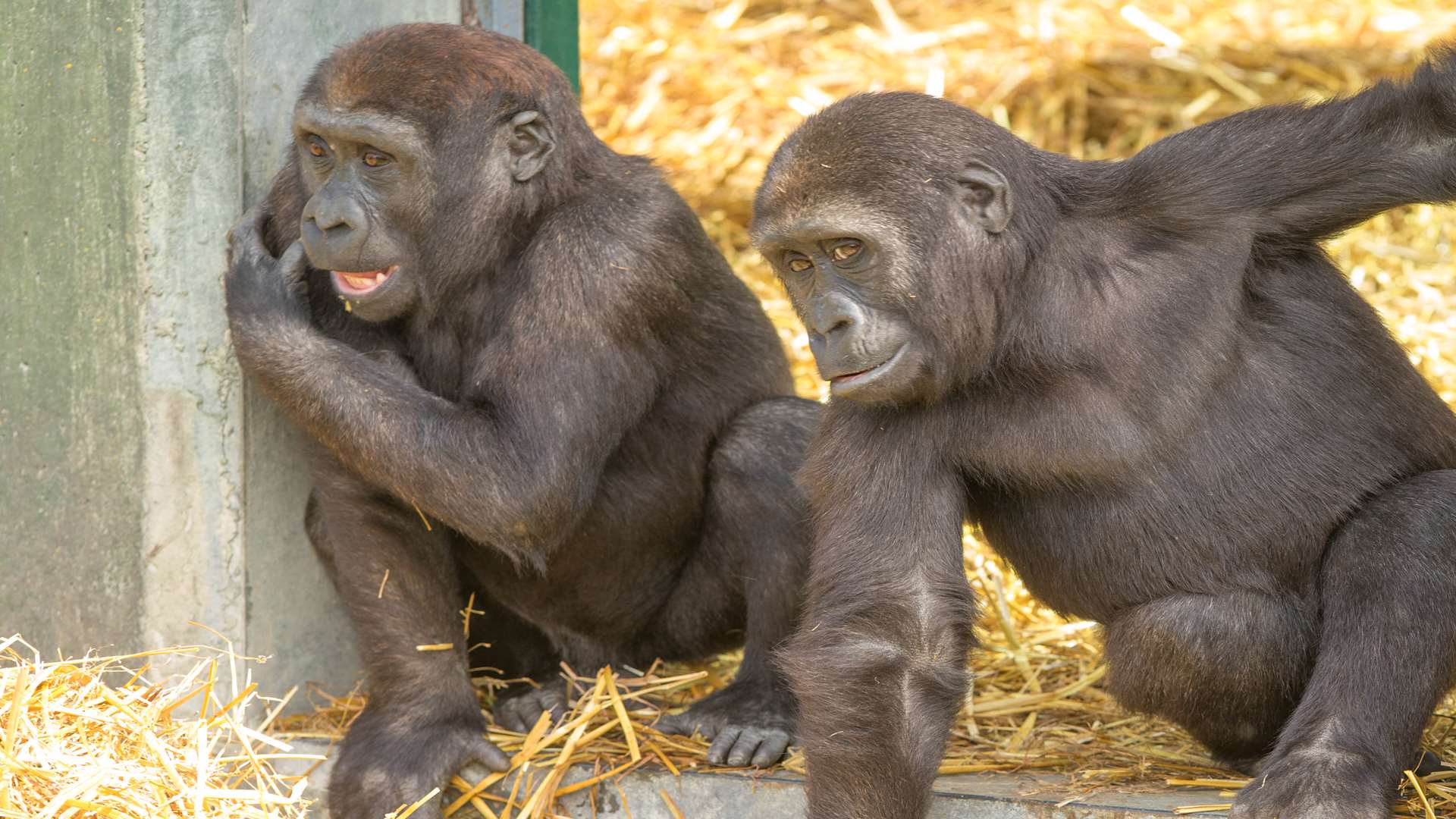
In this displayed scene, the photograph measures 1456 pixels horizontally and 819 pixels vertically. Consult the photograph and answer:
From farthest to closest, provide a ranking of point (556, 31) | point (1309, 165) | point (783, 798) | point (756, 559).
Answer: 1. point (556, 31)
2. point (756, 559)
3. point (783, 798)
4. point (1309, 165)

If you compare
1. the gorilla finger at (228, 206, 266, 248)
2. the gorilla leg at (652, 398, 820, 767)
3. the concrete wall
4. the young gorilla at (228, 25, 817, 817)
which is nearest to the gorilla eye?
the young gorilla at (228, 25, 817, 817)

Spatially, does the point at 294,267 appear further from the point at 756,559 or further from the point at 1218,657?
the point at 1218,657

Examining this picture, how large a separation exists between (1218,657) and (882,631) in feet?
2.56

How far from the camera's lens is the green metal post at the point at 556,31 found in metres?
5.85

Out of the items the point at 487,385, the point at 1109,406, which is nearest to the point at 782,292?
the point at 487,385

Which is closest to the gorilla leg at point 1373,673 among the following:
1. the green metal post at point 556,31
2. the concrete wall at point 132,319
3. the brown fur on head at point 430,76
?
the brown fur on head at point 430,76

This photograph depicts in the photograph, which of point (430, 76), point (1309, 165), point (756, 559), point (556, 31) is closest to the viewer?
point (1309, 165)

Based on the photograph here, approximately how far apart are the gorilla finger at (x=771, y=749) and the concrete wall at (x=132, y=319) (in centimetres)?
145

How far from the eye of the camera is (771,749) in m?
4.64

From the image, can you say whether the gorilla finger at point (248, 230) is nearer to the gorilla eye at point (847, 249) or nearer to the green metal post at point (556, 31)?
the green metal post at point (556, 31)

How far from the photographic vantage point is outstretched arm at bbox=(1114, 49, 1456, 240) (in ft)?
13.2

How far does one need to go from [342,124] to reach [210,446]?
98cm

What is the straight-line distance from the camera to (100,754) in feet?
13.0

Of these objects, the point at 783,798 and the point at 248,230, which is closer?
the point at 783,798
